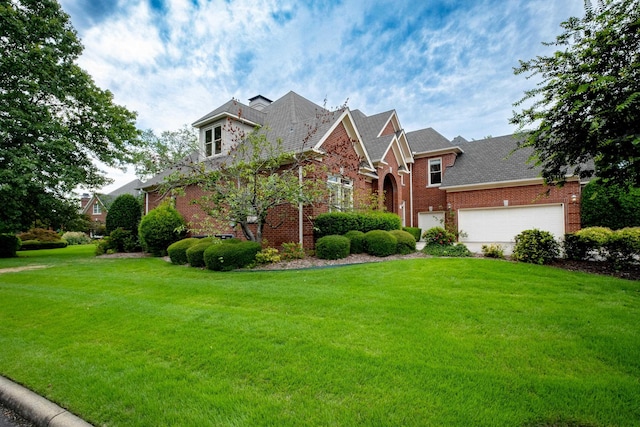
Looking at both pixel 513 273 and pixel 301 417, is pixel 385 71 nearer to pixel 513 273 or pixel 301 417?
pixel 513 273

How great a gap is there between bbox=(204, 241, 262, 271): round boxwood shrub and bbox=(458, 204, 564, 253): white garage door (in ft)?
35.3

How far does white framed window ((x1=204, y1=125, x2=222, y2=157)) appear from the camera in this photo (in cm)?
1614

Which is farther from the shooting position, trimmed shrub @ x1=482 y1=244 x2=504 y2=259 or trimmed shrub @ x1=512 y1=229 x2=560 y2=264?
trimmed shrub @ x1=482 y1=244 x2=504 y2=259

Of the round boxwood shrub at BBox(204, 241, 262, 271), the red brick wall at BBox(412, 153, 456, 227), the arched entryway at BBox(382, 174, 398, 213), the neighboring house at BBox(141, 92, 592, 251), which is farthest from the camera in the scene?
the red brick wall at BBox(412, 153, 456, 227)

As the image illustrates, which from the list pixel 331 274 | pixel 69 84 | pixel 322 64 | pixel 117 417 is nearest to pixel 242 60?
pixel 322 64

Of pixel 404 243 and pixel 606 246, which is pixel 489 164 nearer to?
pixel 404 243

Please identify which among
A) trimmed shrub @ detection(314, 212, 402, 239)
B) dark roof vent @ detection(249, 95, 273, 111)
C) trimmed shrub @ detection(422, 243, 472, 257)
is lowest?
trimmed shrub @ detection(422, 243, 472, 257)

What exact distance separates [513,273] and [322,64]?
12006 millimetres

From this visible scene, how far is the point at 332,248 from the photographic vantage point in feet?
35.9

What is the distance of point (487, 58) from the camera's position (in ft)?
39.0

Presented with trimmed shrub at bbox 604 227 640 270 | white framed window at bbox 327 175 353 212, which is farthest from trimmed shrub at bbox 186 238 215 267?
trimmed shrub at bbox 604 227 640 270

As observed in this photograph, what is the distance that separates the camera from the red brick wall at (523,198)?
49.6 feet

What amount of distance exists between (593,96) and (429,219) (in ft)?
58.4

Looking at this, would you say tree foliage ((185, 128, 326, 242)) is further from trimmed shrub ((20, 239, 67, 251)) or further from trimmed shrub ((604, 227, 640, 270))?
trimmed shrub ((20, 239, 67, 251))
